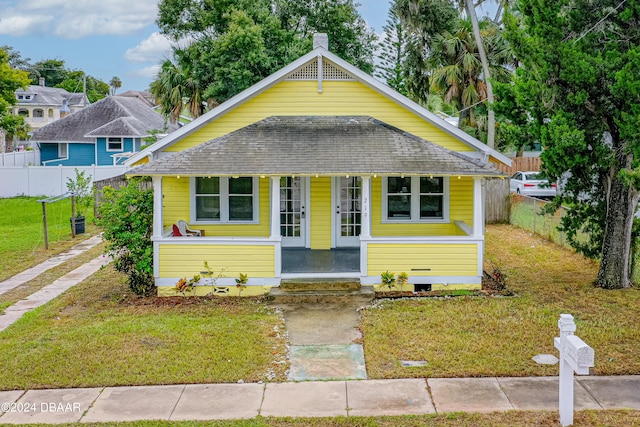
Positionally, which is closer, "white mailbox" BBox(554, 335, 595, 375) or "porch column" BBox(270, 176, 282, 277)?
"white mailbox" BBox(554, 335, 595, 375)

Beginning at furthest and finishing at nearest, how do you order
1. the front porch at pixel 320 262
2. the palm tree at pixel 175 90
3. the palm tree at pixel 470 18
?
the palm tree at pixel 175 90 → the palm tree at pixel 470 18 → the front porch at pixel 320 262

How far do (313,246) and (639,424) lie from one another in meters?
9.26

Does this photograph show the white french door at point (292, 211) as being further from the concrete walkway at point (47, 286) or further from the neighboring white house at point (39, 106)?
the neighboring white house at point (39, 106)

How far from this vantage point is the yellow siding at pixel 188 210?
14.5 metres

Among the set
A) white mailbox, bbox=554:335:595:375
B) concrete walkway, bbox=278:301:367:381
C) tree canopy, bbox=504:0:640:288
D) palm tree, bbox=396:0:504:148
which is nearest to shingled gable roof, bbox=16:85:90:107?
palm tree, bbox=396:0:504:148

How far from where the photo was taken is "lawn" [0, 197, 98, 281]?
55.3 feet

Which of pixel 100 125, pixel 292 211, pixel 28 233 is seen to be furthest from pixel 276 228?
pixel 100 125

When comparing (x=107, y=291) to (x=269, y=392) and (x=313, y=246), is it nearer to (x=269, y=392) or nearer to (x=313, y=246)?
(x=313, y=246)

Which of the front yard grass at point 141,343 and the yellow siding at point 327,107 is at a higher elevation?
the yellow siding at point 327,107

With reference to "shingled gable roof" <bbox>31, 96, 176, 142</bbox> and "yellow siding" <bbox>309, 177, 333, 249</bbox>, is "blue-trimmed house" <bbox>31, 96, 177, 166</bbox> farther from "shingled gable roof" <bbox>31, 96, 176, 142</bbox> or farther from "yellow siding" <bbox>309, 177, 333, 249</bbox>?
"yellow siding" <bbox>309, 177, 333, 249</bbox>

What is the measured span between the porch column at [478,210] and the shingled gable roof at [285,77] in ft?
4.80

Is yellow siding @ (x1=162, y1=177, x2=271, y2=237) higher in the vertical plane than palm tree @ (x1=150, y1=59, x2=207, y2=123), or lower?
lower

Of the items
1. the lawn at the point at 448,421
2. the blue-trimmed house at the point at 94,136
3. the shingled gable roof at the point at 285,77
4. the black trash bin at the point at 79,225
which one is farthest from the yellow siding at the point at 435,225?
the blue-trimmed house at the point at 94,136

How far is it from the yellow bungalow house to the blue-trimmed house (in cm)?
2461
